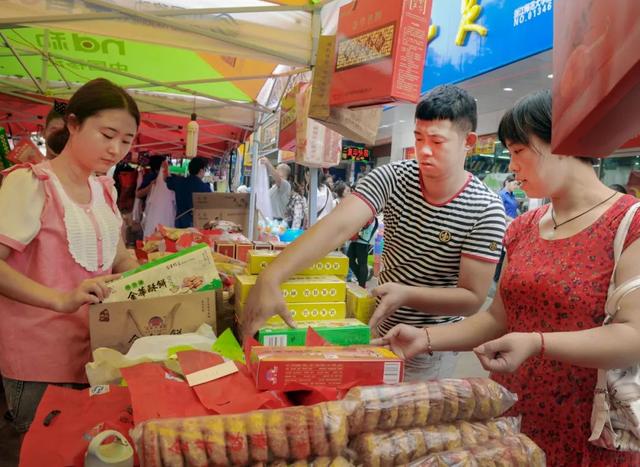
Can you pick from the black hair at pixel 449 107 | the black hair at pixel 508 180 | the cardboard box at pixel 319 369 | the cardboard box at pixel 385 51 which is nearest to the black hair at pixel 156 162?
the cardboard box at pixel 385 51

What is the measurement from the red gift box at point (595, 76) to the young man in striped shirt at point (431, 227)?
0.94 meters

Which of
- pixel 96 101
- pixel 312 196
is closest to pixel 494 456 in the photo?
pixel 96 101

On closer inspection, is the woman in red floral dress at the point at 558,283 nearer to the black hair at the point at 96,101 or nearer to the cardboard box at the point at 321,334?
the cardboard box at the point at 321,334

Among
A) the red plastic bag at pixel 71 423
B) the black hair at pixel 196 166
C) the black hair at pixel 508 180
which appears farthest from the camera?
the black hair at pixel 508 180

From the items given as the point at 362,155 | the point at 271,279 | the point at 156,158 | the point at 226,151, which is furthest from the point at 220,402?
the point at 362,155

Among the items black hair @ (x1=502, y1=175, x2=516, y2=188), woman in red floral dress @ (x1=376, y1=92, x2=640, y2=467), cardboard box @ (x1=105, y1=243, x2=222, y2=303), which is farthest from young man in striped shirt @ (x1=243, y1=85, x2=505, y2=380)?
black hair @ (x1=502, y1=175, x2=516, y2=188)

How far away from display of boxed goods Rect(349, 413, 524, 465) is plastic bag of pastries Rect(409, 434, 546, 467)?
0.6 inches

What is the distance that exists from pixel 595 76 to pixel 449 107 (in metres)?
1.14

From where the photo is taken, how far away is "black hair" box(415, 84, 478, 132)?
1.60 metres

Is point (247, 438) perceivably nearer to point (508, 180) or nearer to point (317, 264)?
point (317, 264)

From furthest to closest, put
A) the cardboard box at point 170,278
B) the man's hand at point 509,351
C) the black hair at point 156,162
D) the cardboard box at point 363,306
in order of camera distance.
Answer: the black hair at point 156,162 → the cardboard box at point 363,306 → the cardboard box at point 170,278 → the man's hand at point 509,351

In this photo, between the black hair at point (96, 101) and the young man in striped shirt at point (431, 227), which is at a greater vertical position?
the black hair at point (96, 101)

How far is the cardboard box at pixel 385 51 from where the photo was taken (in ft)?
5.71

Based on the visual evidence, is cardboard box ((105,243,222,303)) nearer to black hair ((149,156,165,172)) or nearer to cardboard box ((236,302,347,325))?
cardboard box ((236,302,347,325))
